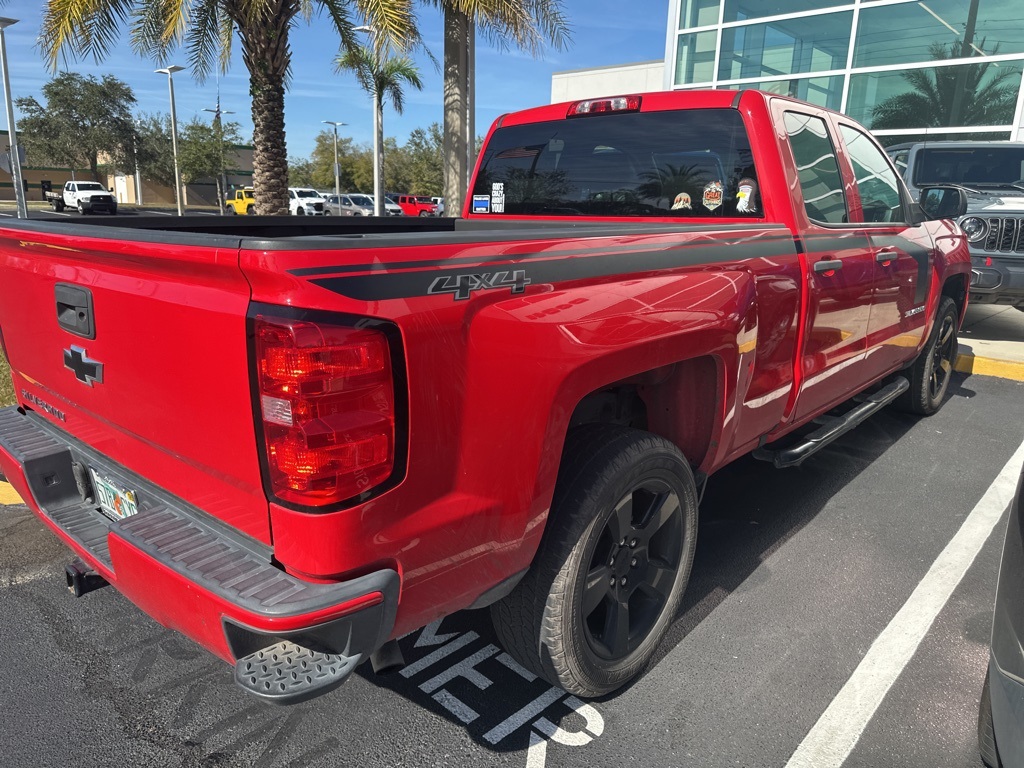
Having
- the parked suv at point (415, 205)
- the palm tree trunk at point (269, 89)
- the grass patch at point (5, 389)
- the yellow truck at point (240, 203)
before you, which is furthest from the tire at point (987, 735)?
the parked suv at point (415, 205)

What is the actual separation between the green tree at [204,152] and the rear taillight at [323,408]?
48.9 meters

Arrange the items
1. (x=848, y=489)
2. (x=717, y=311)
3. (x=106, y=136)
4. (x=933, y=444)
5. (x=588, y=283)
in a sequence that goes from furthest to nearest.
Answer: (x=106, y=136)
(x=933, y=444)
(x=848, y=489)
(x=717, y=311)
(x=588, y=283)

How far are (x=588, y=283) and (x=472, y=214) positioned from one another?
8.02 ft

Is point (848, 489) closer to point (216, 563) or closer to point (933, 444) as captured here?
point (933, 444)

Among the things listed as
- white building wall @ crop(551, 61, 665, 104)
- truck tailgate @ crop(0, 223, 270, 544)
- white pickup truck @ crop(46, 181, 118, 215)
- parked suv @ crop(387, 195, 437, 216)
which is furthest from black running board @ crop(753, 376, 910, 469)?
white pickup truck @ crop(46, 181, 118, 215)

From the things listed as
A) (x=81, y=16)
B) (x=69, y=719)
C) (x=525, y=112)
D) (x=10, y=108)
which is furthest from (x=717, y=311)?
(x=10, y=108)

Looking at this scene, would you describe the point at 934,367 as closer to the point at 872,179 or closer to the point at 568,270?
the point at 872,179

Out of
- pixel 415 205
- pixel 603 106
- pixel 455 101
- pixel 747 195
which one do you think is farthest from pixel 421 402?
pixel 415 205

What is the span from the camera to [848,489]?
4250 mm

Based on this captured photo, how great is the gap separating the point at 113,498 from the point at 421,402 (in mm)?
1226

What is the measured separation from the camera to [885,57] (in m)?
15.9

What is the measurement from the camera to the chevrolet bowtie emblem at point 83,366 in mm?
2104

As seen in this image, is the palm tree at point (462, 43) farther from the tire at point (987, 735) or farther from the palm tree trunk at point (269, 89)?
the tire at point (987, 735)

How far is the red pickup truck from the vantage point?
1592 mm
